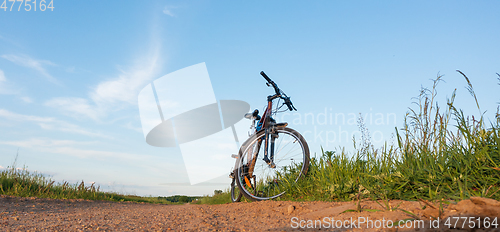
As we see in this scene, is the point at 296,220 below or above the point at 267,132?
below

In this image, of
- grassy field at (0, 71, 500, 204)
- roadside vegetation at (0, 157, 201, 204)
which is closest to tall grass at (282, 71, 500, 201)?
grassy field at (0, 71, 500, 204)

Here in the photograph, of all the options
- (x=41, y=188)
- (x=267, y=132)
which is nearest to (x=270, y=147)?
(x=267, y=132)

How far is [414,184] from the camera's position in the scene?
3.21m

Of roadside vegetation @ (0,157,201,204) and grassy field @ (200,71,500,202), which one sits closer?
grassy field @ (200,71,500,202)

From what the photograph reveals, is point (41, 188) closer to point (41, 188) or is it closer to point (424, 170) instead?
point (41, 188)

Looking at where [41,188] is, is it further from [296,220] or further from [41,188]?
[296,220]

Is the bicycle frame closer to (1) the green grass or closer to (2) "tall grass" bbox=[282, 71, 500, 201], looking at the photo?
(2) "tall grass" bbox=[282, 71, 500, 201]

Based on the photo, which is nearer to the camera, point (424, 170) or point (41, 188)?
point (424, 170)

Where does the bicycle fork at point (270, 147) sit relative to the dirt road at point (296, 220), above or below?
above

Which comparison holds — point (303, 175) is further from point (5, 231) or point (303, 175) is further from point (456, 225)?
point (5, 231)

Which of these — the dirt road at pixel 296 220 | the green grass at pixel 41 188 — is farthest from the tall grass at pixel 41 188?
the dirt road at pixel 296 220

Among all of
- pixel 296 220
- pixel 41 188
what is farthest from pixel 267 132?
pixel 41 188

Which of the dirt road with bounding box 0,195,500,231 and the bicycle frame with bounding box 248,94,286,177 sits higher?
the bicycle frame with bounding box 248,94,286,177

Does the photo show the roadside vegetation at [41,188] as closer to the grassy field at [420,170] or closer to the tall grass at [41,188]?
the tall grass at [41,188]
